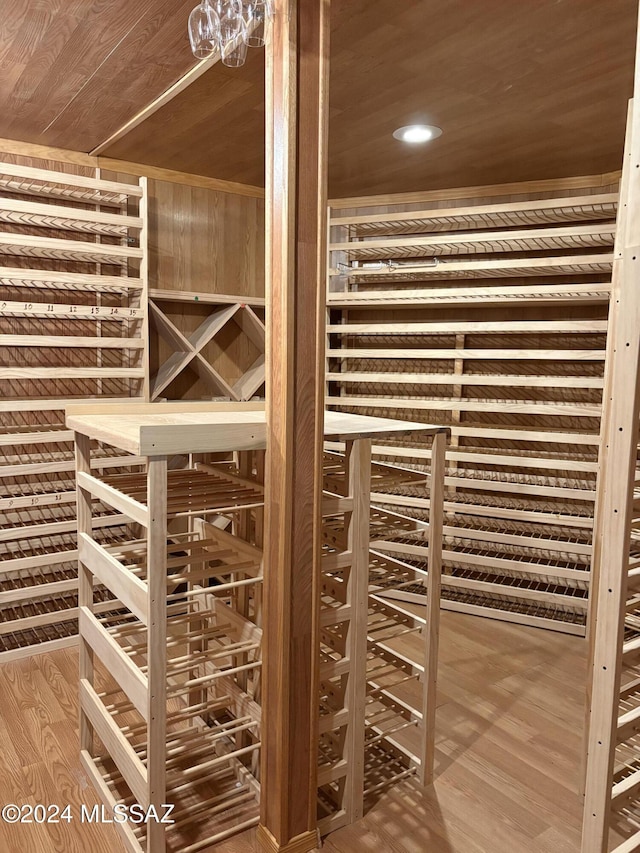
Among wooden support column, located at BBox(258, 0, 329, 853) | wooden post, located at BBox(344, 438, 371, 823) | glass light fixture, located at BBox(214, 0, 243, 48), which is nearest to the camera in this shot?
glass light fixture, located at BBox(214, 0, 243, 48)

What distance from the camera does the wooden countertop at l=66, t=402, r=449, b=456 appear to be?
147 centimetres

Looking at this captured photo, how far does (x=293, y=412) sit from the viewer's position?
5.23 feet

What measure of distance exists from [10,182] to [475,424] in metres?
2.64

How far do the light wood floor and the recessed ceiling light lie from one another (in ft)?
7.56

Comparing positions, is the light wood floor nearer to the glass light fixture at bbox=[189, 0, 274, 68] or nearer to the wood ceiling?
the glass light fixture at bbox=[189, 0, 274, 68]

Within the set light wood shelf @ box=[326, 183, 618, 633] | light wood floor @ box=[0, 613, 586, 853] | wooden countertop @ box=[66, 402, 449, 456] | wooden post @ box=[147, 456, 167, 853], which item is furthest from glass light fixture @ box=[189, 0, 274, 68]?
light wood floor @ box=[0, 613, 586, 853]

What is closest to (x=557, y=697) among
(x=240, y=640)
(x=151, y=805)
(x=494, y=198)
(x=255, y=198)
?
(x=240, y=640)

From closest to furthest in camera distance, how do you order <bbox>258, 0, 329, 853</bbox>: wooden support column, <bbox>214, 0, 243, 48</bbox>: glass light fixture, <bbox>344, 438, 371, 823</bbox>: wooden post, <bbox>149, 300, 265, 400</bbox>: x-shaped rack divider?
<bbox>214, 0, 243, 48</bbox>: glass light fixture
<bbox>258, 0, 329, 853</bbox>: wooden support column
<bbox>344, 438, 371, 823</bbox>: wooden post
<bbox>149, 300, 265, 400</bbox>: x-shaped rack divider

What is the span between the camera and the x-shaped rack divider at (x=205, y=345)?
11.0 feet

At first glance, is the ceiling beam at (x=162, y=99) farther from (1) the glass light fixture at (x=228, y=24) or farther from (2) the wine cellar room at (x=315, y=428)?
(1) the glass light fixture at (x=228, y=24)

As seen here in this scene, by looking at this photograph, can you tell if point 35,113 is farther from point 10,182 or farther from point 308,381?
point 308,381

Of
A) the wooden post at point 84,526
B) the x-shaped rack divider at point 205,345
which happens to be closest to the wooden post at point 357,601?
the wooden post at point 84,526

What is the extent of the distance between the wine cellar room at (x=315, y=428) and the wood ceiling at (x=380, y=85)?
0.01m

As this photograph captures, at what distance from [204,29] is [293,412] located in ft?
3.05
